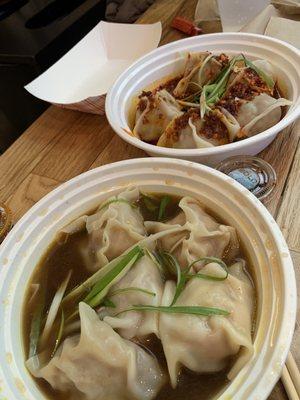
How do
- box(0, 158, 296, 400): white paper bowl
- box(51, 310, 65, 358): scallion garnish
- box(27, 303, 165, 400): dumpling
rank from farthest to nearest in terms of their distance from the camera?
box(51, 310, 65, 358): scallion garnish, box(27, 303, 165, 400): dumpling, box(0, 158, 296, 400): white paper bowl

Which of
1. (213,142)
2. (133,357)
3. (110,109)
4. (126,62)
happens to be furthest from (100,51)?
(133,357)

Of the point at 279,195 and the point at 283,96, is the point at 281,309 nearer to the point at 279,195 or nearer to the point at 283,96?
the point at 279,195

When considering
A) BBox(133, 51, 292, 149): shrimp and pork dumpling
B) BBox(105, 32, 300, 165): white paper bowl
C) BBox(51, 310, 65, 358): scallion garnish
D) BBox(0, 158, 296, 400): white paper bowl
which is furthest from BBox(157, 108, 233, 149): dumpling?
BBox(51, 310, 65, 358): scallion garnish

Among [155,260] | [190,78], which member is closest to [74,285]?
[155,260]

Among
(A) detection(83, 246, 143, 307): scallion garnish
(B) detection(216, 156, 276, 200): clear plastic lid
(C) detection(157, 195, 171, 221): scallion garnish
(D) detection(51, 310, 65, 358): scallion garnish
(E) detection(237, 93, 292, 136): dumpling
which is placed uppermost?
(A) detection(83, 246, 143, 307): scallion garnish

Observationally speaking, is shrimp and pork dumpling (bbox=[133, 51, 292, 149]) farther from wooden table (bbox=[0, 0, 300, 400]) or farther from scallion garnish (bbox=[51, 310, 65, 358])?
scallion garnish (bbox=[51, 310, 65, 358])

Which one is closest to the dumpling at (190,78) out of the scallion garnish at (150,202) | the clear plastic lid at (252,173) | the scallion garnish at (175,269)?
the clear plastic lid at (252,173)

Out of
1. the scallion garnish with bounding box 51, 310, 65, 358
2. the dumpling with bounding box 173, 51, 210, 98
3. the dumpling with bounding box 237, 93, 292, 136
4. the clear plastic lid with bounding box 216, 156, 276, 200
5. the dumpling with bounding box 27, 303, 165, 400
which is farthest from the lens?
the dumpling with bounding box 173, 51, 210, 98

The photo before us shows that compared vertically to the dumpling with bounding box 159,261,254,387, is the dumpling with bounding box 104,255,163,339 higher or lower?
higher
